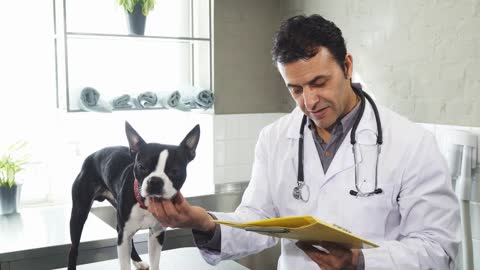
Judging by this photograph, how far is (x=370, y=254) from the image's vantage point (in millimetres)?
1369

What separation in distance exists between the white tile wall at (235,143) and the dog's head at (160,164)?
1.64 metres

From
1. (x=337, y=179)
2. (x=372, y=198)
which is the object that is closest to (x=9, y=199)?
(x=337, y=179)

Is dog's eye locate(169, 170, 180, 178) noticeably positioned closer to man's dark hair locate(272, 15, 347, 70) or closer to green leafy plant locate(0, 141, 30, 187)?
man's dark hair locate(272, 15, 347, 70)

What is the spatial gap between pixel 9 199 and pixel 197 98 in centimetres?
109

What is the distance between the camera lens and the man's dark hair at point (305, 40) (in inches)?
54.2

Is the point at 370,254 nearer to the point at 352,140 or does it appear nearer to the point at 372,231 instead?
the point at 372,231

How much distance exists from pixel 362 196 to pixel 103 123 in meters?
1.95

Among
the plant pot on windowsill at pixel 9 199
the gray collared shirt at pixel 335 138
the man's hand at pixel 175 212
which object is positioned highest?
the gray collared shirt at pixel 335 138

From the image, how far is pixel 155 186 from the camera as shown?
136 centimetres

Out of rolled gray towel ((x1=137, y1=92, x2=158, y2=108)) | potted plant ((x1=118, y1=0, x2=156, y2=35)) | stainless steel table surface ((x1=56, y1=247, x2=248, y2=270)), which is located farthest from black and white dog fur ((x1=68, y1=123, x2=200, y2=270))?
potted plant ((x1=118, y1=0, x2=156, y2=35))

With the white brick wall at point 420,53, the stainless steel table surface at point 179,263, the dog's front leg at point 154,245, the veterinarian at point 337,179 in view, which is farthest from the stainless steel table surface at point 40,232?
the white brick wall at point 420,53

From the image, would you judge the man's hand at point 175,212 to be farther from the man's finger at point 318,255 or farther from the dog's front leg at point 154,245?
the man's finger at point 318,255

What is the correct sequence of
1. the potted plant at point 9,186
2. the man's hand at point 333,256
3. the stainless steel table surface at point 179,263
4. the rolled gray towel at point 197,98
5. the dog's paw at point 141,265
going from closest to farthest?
the man's hand at point 333,256 < the dog's paw at point 141,265 < the stainless steel table surface at point 179,263 < the potted plant at point 9,186 < the rolled gray towel at point 197,98

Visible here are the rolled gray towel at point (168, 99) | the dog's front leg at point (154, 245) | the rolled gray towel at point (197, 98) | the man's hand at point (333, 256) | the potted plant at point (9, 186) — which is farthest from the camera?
the rolled gray towel at point (197, 98)
